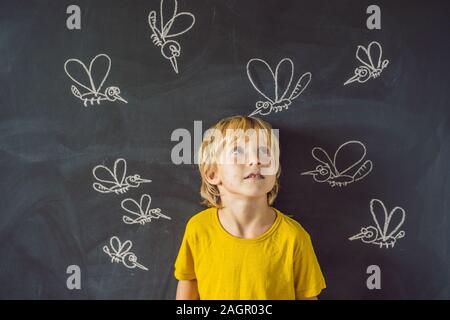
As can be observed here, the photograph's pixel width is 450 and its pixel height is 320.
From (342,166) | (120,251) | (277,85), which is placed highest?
(277,85)

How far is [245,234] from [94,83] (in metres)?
0.66

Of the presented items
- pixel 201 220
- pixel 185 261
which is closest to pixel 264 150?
pixel 201 220

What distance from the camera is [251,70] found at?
50.5 inches

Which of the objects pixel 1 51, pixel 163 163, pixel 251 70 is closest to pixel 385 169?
pixel 251 70

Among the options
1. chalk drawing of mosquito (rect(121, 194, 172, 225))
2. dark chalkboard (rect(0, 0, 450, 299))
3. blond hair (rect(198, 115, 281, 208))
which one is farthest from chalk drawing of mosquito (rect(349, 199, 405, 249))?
chalk drawing of mosquito (rect(121, 194, 172, 225))

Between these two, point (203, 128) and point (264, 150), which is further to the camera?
point (203, 128)

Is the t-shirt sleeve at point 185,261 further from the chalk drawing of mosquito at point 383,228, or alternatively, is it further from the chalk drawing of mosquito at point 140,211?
the chalk drawing of mosquito at point 383,228

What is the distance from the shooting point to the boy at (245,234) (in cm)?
114

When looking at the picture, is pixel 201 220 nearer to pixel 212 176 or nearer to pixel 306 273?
pixel 212 176

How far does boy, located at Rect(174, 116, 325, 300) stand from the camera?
1142mm

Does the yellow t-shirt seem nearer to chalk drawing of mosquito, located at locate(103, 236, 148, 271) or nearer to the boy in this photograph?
the boy

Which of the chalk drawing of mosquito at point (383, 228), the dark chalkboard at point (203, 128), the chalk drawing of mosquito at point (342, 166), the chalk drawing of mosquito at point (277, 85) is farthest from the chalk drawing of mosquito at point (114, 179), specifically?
the chalk drawing of mosquito at point (383, 228)

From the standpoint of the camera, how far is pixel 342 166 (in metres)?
1.30
